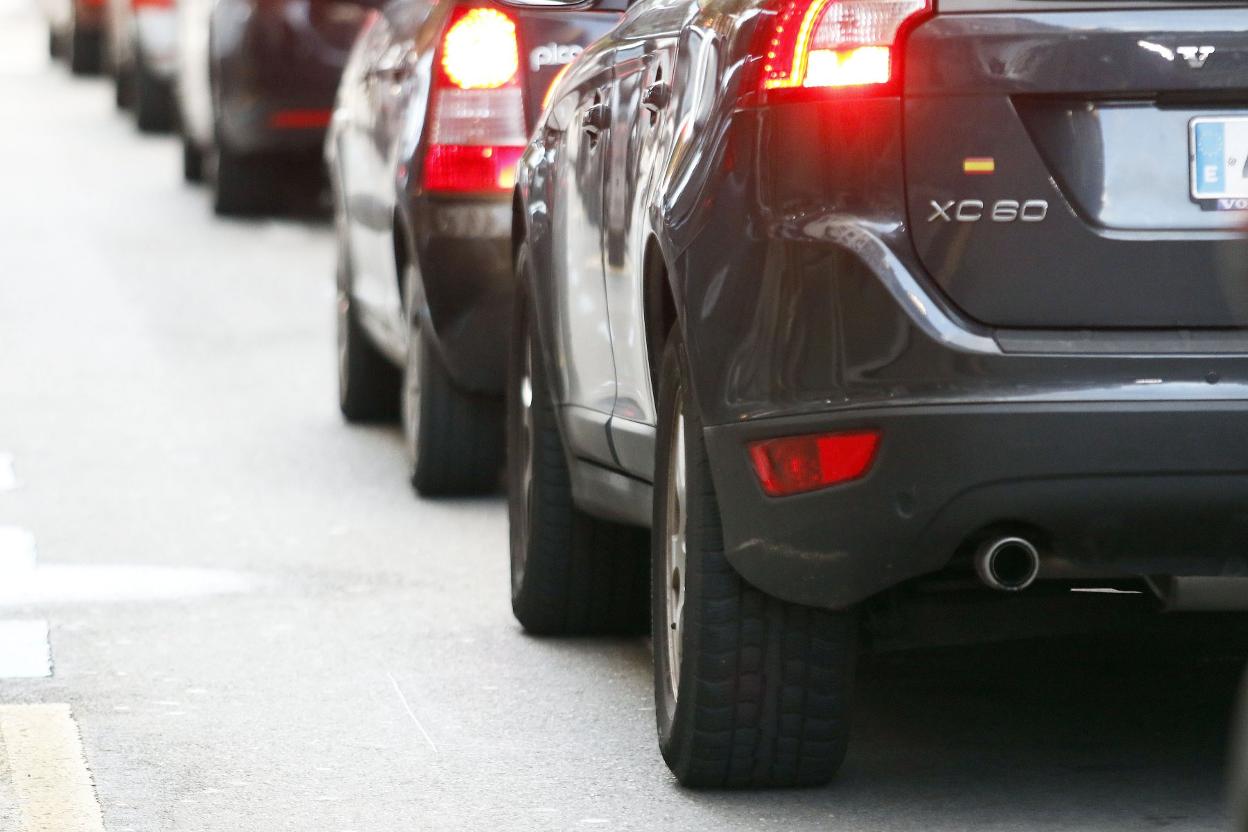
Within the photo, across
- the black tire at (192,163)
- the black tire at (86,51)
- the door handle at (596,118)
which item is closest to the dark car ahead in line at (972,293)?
the door handle at (596,118)

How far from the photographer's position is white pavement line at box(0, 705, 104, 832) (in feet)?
17.1

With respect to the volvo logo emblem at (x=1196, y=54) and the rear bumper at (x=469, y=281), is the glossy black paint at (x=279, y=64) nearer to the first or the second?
the rear bumper at (x=469, y=281)

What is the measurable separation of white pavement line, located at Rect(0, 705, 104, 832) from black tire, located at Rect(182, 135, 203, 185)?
508 inches

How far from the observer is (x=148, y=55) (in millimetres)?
20641

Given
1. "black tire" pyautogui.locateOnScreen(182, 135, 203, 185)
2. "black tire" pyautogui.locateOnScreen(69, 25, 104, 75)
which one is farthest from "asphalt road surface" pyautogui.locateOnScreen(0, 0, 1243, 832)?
"black tire" pyautogui.locateOnScreen(69, 25, 104, 75)

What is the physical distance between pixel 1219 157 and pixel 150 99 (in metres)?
17.2

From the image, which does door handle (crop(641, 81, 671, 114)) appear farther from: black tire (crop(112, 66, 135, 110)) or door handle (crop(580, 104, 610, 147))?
black tire (crop(112, 66, 135, 110))

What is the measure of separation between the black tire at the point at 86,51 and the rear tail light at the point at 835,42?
21385mm

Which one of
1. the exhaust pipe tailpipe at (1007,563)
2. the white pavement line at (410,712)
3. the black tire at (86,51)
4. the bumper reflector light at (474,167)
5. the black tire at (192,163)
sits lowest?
the black tire at (86,51)

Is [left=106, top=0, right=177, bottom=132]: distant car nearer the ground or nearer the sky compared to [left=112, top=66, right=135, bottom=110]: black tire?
nearer the sky

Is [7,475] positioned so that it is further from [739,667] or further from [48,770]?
[739,667]

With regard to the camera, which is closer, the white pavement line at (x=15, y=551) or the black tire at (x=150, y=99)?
the white pavement line at (x=15, y=551)

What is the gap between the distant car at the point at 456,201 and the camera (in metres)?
8.48

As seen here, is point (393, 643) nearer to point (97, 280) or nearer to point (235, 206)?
point (97, 280)
